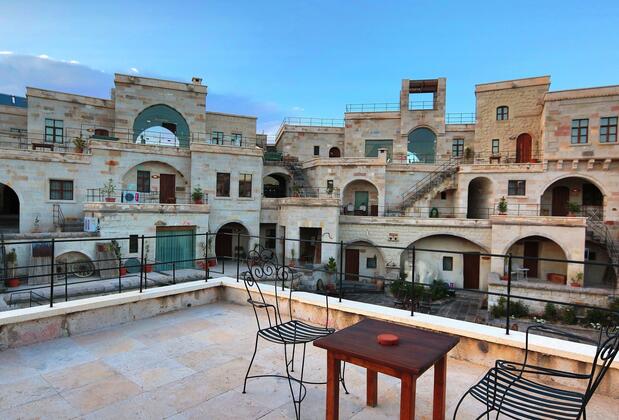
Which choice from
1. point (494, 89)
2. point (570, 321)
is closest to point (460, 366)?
point (570, 321)

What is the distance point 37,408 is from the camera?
114 inches

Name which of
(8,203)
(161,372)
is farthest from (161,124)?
(161,372)

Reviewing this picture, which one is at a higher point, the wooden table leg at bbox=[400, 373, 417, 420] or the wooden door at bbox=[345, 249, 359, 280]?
the wooden table leg at bbox=[400, 373, 417, 420]

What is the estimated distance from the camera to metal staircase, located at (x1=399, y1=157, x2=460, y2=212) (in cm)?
2539

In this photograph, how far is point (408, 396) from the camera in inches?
87.4

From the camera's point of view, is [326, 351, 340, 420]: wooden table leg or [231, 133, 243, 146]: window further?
[231, 133, 243, 146]: window

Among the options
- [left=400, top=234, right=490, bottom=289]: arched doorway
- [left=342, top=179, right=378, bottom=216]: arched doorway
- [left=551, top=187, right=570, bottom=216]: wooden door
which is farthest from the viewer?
[left=342, top=179, right=378, bottom=216]: arched doorway

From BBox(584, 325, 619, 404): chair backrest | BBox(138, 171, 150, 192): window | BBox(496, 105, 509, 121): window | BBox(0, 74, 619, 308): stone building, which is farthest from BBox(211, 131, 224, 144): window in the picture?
BBox(584, 325, 619, 404): chair backrest

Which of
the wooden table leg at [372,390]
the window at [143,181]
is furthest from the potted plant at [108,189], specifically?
the wooden table leg at [372,390]

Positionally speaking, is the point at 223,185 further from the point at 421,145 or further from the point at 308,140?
the point at 421,145

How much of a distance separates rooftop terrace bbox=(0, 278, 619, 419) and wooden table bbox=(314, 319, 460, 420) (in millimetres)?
517

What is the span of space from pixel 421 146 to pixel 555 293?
15.7 m

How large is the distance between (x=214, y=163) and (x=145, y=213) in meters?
5.92

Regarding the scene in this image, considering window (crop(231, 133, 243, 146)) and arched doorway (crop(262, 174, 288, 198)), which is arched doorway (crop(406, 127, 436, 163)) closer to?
arched doorway (crop(262, 174, 288, 198))
